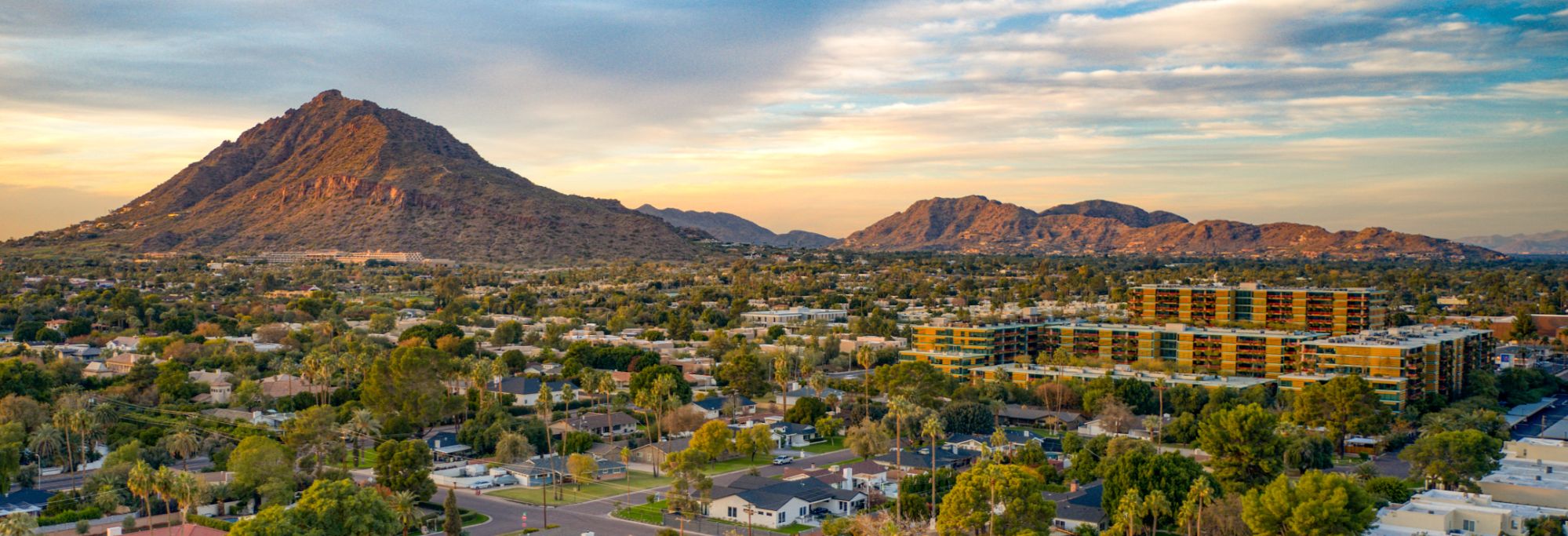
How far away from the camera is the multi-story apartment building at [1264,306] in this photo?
88125mm

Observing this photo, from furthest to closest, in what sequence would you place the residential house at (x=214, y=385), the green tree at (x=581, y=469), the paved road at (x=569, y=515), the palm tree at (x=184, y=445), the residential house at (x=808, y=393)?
1. the residential house at (x=808, y=393)
2. the residential house at (x=214, y=385)
3. the palm tree at (x=184, y=445)
4. the green tree at (x=581, y=469)
5. the paved road at (x=569, y=515)

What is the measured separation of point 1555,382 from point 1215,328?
20814 mm

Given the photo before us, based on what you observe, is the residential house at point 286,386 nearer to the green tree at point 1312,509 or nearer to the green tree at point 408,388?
the green tree at point 408,388

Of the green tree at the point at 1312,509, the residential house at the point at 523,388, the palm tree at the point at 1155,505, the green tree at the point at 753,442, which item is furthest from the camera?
the residential house at the point at 523,388

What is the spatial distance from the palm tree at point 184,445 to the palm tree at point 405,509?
47.1 ft

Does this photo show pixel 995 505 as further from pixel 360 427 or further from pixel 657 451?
pixel 360 427

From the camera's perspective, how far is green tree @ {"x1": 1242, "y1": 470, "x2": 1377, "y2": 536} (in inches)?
1395

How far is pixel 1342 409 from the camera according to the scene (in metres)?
58.3

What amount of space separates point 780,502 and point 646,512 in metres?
5.10

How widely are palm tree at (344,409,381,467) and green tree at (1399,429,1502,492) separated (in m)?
43.7

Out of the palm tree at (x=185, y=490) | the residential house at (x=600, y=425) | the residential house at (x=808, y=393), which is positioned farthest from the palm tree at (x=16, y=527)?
the residential house at (x=808, y=393)

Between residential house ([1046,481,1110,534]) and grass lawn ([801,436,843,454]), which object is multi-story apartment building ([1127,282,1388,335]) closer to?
grass lawn ([801,436,843,454])

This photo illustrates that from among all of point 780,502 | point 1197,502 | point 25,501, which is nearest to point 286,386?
point 25,501

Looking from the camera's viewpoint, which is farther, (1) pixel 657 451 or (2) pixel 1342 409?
(2) pixel 1342 409
